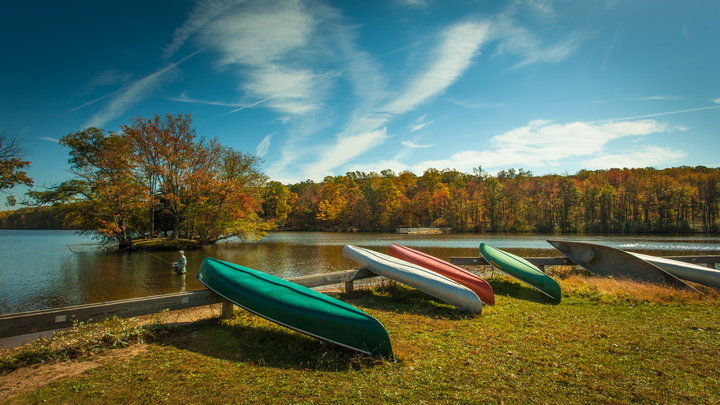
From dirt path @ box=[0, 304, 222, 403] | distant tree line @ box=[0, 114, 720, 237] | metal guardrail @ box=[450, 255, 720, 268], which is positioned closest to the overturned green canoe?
dirt path @ box=[0, 304, 222, 403]

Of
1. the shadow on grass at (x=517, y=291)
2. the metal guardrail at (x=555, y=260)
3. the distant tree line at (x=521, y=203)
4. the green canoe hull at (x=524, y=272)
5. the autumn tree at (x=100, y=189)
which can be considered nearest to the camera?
the green canoe hull at (x=524, y=272)

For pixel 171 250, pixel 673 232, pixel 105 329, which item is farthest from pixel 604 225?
pixel 105 329

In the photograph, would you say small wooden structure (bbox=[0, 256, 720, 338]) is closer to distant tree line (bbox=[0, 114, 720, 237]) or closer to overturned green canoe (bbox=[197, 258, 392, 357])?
overturned green canoe (bbox=[197, 258, 392, 357])

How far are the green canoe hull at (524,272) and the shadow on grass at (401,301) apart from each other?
244 centimetres

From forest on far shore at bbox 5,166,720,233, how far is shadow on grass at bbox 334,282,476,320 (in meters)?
35.0

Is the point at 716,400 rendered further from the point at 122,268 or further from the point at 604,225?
the point at 604,225

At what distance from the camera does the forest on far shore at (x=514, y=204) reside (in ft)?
174

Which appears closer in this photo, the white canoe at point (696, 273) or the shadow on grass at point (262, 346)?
the shadow on grass at point (262, 346)

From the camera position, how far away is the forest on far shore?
174ft

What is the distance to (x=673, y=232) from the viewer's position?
50.9m

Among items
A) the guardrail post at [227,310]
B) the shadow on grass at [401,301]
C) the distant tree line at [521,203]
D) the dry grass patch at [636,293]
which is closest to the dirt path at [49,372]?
the guardrail post at [227,310]

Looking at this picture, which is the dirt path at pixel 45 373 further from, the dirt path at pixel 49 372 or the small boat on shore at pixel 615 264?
the small boat on shore at pixel 615 264

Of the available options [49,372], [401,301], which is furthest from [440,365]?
[49,372]

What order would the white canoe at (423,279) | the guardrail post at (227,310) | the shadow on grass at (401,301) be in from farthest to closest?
the shadow on grass at (401,301) → the white canoe at (423,279) → the guardrail post at (227,310)
